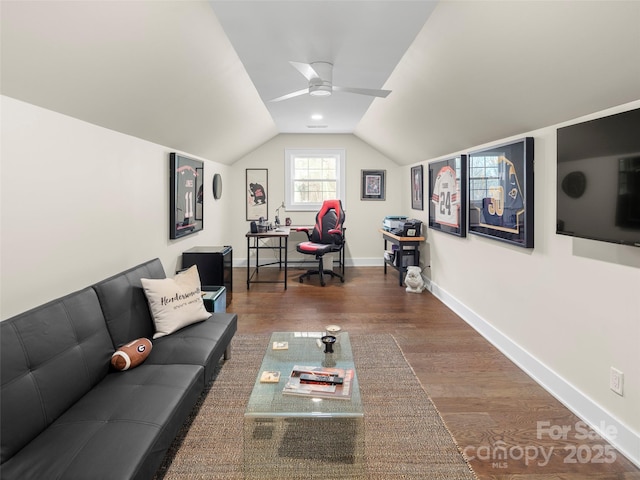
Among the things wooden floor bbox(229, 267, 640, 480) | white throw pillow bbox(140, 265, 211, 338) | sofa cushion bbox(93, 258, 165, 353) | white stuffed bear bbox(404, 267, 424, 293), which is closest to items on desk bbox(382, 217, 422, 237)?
white stuffed bear bbox(404, 267, 424, 293)

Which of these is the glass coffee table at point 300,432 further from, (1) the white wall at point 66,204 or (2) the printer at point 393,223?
(2) the printer at point 393,223

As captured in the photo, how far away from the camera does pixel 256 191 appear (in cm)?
676

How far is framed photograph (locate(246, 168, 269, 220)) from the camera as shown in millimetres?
6738

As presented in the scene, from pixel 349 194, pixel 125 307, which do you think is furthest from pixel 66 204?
pixel 349 194

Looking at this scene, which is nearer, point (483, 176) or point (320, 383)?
point (320, 383)

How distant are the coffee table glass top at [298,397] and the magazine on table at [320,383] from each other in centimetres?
3

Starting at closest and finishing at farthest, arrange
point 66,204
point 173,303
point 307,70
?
point 66,204, point 173,303, point 307,70

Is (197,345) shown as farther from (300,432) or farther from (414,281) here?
(414,281)

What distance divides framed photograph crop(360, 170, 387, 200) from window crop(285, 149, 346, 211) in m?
0.38

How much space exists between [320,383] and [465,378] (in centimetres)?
132

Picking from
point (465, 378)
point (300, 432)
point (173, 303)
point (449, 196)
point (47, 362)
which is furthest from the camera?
point (449, 196)

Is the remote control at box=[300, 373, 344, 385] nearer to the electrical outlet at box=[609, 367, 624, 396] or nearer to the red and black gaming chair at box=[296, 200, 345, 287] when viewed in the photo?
the electrical outlet at box=[609, 367, 624, 396]

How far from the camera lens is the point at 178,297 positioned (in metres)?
2.58

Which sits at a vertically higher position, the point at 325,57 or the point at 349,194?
the point at 325,57
